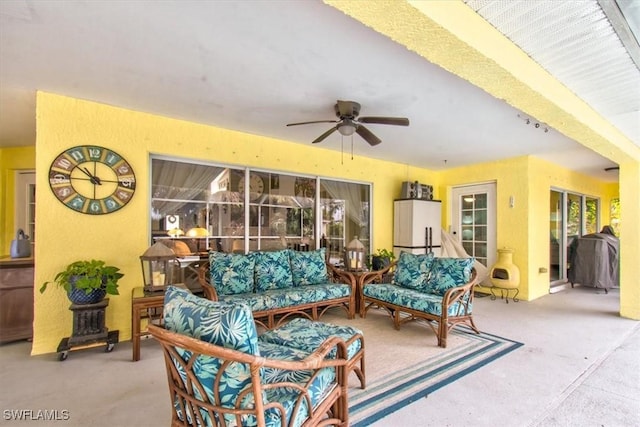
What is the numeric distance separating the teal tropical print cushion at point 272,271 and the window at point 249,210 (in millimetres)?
687

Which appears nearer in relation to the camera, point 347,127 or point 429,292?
point 347,127

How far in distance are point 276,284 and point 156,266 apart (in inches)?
52.3

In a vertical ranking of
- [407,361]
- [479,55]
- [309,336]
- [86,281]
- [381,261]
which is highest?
[479,55]

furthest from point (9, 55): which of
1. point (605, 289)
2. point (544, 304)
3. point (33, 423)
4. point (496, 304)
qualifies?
point (605, 289)

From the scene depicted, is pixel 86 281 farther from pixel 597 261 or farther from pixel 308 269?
pixel 597 261

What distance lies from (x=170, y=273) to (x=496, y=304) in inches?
186

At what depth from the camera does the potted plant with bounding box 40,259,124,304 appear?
2684 mm

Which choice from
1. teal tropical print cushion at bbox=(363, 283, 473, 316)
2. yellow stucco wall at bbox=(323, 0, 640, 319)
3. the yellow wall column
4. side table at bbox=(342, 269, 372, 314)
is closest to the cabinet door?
side table at bbox=(342, 269, 372, 314)

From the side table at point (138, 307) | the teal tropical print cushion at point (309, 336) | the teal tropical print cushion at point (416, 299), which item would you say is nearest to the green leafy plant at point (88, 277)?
the side table at point (138, 307)

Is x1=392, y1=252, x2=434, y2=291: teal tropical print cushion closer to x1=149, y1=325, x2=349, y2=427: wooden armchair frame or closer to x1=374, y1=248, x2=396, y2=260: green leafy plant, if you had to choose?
x1=374, y1=248, x2=396, y2=260: green leafy plant

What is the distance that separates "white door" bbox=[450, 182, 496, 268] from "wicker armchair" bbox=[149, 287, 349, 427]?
540 cm

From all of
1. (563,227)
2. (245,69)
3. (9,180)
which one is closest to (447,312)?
(245,69)

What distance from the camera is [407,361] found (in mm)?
2613

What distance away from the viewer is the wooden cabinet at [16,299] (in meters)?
3.04
